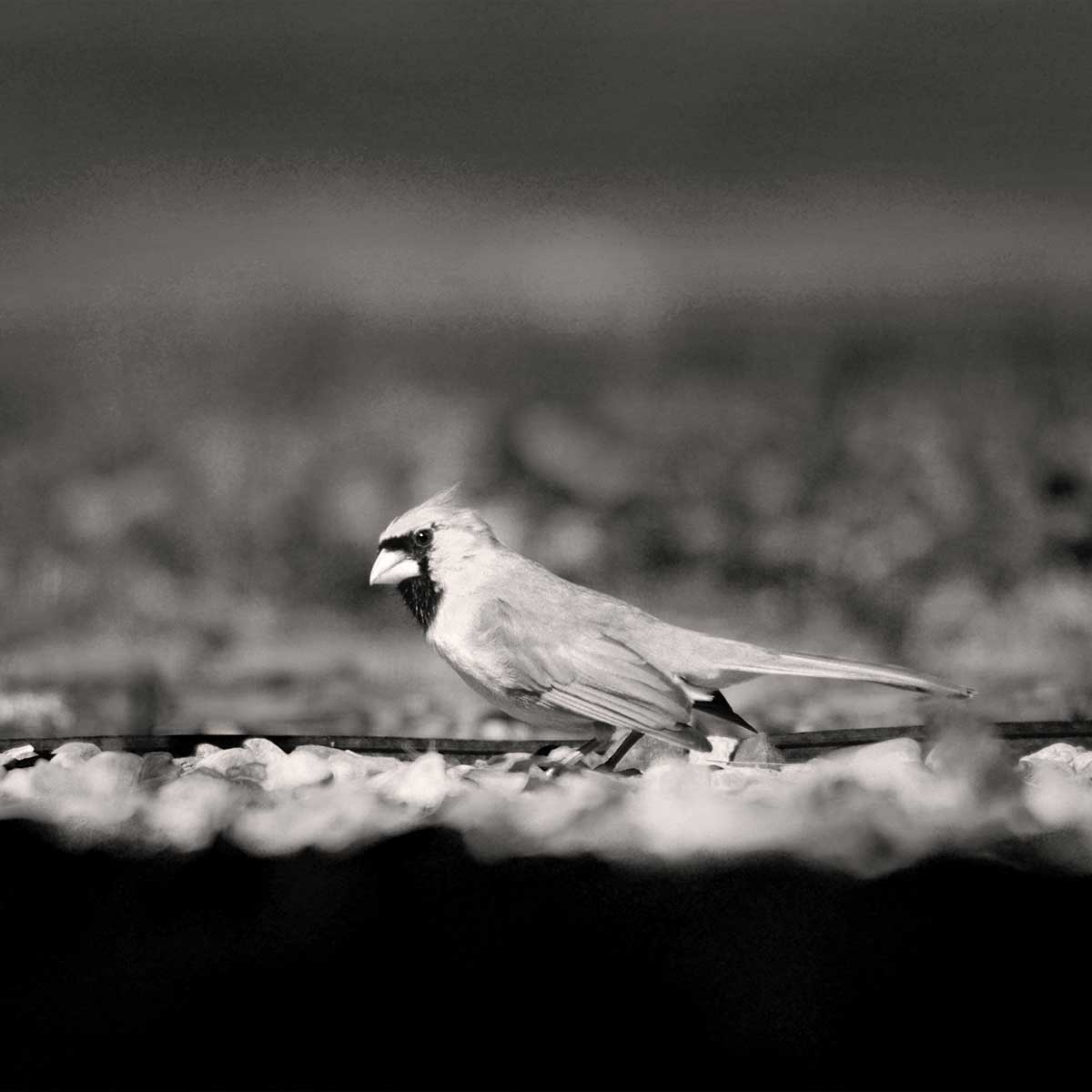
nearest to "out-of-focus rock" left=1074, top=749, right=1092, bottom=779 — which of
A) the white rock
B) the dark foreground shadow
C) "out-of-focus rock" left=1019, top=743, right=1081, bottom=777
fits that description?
"out-of-focus rock" left=1019, top=743, right=1081, bottom=777

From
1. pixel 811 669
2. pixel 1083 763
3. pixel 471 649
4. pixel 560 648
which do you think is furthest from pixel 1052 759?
pixel 471 649

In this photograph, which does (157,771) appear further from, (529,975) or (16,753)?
(529,975)

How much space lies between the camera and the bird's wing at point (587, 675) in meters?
1.63

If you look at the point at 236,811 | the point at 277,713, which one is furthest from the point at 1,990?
the point at 277,713

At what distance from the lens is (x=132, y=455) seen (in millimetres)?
2033

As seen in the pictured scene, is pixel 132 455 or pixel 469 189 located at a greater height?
pixel 469 189

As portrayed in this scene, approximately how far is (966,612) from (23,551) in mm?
1459

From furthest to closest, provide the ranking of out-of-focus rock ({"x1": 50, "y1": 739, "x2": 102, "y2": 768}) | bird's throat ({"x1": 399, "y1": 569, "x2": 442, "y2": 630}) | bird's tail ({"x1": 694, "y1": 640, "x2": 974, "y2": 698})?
out-of-focus rock ({"x1": 50, "y1": 739, "x2": 102, "y2": 768}) < bird's throat ({"x1": 399, "y1": 569, "x2": 442, "y2": 630}) < bird's tail ({"x1": 694, "y1": 640, "x2": 974, "y2": 698})

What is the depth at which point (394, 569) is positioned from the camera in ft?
5.79

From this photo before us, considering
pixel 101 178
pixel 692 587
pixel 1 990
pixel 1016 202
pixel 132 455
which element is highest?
pixel 101 178

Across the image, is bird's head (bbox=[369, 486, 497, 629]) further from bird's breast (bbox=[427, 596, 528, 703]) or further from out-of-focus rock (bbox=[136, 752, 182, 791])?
out-of-focus rock (bbox=[136, 752, 182, 791])

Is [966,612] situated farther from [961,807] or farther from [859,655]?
[961,807]

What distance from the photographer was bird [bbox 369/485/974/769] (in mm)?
Result: 1645

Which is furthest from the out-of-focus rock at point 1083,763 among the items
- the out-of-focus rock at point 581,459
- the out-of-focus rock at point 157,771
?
the out-of-focus rock at point 157,771
